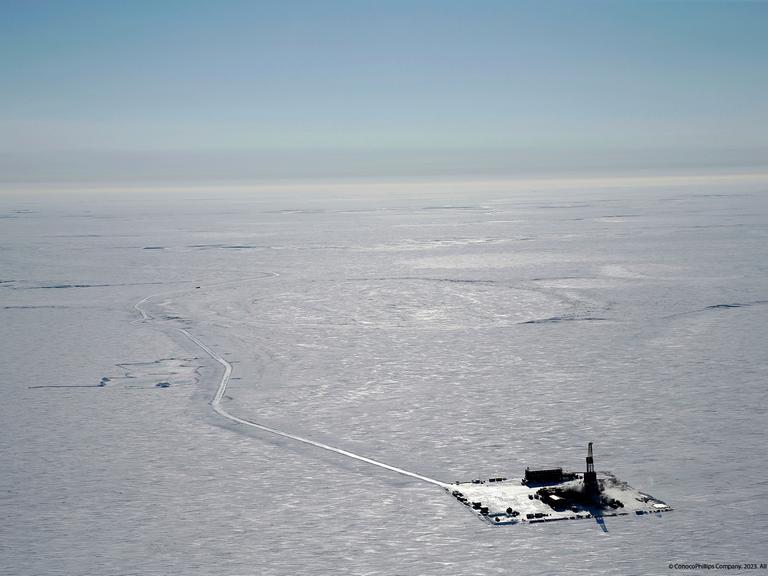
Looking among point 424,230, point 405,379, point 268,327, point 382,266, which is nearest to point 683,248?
point 382,266

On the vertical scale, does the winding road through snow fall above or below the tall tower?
below

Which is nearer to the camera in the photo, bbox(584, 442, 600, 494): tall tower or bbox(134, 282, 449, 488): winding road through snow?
bbox(584, 442, 600, 494): tall tower

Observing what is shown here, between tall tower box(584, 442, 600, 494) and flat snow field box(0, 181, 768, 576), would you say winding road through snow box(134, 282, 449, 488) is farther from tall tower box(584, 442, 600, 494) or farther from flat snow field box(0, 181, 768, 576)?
tall tower box(584, 442, 600, 494)

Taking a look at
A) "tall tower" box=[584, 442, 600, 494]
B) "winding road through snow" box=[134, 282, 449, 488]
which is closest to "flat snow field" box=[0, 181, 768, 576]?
"winding road through snow" box=[134, 282, 449, 488]

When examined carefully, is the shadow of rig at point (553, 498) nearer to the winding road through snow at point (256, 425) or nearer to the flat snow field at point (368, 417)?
the flat snow field at point (368, 417)

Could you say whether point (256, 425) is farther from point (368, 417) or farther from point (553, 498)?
point (553, 498)

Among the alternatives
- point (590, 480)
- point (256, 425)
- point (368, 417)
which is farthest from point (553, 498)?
point (256, 425)

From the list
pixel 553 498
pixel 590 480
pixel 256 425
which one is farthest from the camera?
pixel 256 425
